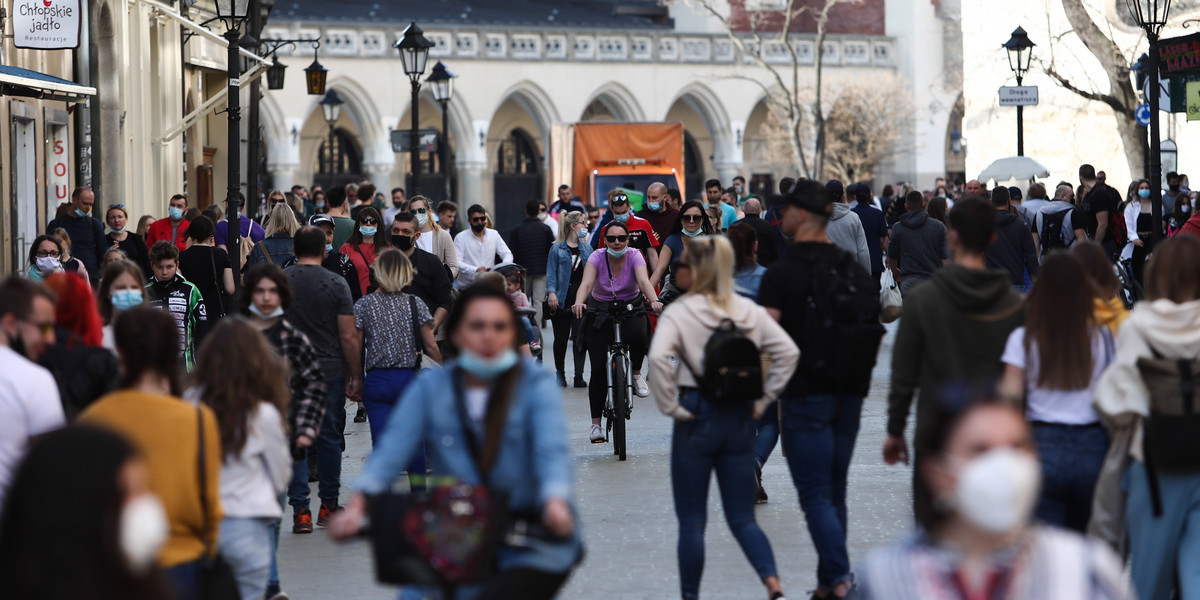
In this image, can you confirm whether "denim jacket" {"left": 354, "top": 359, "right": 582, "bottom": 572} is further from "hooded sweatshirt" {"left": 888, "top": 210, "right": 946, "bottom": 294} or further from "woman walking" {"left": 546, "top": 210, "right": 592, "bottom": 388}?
"hooded sweatshirt" {"left": 888, "top": 210, "right": 946, "bottom": 294}

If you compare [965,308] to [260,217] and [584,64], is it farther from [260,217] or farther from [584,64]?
[584,64]

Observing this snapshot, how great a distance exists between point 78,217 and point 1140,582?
39.5ft

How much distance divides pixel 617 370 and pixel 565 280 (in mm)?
3625

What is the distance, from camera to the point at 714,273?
256 inches

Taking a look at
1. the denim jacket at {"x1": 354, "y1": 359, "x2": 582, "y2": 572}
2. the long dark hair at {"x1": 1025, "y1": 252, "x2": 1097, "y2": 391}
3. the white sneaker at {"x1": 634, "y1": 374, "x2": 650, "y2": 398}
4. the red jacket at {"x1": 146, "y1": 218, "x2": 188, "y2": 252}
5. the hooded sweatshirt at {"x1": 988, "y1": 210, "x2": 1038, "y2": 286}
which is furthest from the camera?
the red jacket at {"x1": 146, "y1": 218, "x2": 188, "y2": 252}

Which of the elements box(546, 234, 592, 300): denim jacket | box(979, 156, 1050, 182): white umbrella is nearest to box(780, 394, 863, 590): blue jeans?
box(546, 234, 592, 300): denim jacket

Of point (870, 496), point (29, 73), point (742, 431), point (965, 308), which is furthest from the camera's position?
point (29, 73)

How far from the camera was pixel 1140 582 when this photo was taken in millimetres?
5434

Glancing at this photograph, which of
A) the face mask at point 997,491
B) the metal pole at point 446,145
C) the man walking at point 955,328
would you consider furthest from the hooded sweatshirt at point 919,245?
the metal pole at point 446,145

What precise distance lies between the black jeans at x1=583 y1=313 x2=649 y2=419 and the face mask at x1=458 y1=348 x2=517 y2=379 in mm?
6623

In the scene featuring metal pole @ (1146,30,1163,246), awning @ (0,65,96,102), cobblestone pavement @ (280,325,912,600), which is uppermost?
awning @ (0,65,96,102)

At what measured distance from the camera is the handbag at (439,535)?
4117 millimetres

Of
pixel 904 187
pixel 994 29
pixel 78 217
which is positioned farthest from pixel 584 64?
pixel 78 217

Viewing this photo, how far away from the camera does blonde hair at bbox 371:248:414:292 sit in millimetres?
9000
